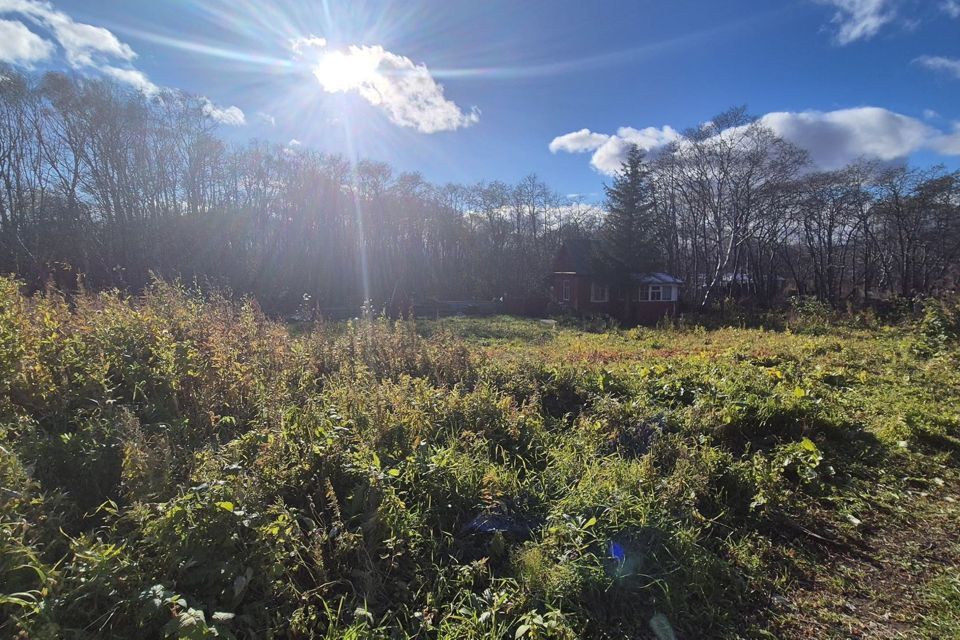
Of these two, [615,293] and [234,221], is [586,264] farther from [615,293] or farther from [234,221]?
[234,221]

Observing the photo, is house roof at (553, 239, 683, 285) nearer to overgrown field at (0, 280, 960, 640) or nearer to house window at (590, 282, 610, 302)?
house window at (590, 282, 610, 302)

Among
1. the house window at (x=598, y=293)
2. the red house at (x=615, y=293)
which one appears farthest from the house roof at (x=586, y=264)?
the house window at (x=598, y=293)

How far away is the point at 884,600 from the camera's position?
2.48 meters

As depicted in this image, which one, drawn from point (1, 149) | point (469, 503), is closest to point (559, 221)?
point (1, 149)

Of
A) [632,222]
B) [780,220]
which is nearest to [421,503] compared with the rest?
[632,222]

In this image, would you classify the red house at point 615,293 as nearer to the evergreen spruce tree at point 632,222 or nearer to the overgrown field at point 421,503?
the evergreen spruce tree at point 632,222

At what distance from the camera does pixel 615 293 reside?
87.5ft

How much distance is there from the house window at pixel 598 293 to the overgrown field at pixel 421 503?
2218 centimetres

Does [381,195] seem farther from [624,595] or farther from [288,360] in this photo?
[624,595]

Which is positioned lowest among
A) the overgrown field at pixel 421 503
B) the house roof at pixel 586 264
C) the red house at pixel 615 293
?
the overgrown field at pixel 421 503

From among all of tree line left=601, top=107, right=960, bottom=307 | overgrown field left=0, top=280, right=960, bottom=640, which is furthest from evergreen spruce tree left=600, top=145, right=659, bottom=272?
overgrown field left=0, top=280, right=960, bottom=640

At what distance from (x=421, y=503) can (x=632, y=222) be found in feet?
79.1

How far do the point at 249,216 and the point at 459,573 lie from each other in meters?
32.4

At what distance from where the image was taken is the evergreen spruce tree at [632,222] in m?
24.1
